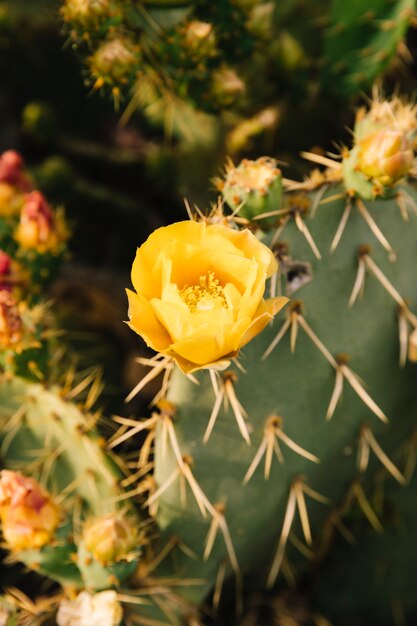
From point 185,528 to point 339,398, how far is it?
1.11 feet

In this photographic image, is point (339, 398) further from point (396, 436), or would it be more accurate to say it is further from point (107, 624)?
point (107, 624)

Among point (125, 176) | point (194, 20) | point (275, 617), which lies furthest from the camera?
point (125, 176)

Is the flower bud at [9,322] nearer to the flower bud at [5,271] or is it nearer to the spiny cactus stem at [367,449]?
the flower bud at [5,271]

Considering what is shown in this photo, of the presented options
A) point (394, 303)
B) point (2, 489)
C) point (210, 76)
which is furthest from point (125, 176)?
point (2, 489)

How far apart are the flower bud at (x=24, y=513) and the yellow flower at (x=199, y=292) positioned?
38cm

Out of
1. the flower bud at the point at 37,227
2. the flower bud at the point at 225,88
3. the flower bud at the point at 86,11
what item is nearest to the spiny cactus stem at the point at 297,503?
the flower bud at the point at 37,227

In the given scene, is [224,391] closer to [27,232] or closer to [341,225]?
[341,225]

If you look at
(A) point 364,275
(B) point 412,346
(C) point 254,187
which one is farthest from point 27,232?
(B) point 412,346

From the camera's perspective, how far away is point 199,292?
3.27 ft

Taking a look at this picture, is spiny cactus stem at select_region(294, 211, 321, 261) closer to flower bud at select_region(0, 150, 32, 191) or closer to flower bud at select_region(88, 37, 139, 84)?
flower bud at select_region(88, 37, 139, 84)

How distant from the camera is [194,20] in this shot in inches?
56.1

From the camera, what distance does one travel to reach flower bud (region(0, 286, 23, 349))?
125cm

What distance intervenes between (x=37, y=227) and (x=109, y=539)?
1.95 feet

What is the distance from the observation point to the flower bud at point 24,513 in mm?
1168
